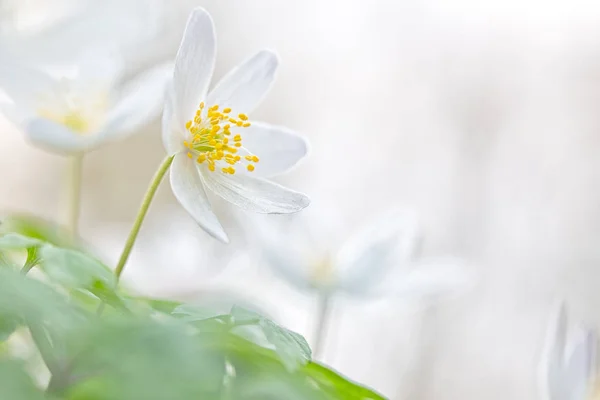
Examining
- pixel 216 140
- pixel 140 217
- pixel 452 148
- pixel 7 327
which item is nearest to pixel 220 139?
pixel 216 140

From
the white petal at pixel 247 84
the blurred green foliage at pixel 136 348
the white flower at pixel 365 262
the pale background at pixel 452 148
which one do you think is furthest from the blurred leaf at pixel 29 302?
the pale background at pixel 452 148

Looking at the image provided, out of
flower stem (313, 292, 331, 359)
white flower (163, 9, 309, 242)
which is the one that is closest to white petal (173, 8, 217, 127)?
white flower (163, 9, 309, 242)

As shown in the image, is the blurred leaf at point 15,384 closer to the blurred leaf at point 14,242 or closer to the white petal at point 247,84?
the blurred leaf at point 14,242

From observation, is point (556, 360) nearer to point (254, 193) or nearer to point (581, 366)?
point (581, 366)

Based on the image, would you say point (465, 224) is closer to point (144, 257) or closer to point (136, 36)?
point (144, 257)

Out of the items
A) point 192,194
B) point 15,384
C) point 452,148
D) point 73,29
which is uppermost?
point 452,148
